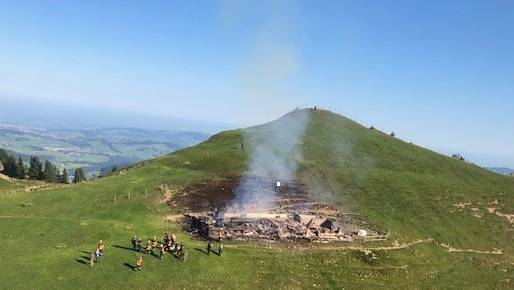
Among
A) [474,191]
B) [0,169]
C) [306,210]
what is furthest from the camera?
[0,169]

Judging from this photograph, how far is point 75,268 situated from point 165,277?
29.5ft

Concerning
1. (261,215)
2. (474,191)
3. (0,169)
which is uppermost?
(474,191)

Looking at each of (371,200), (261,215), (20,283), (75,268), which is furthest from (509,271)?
(20,283)

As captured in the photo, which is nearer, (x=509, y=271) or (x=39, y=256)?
(x=39, y=256)

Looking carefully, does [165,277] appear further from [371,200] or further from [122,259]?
[371,200]

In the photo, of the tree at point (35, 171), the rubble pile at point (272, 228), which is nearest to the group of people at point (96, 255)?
the rubble pile at point (272, 228)

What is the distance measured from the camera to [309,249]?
64.1 meters

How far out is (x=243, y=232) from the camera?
65500 mm

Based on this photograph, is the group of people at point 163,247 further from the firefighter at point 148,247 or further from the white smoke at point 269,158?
the white smoke at point 269,158

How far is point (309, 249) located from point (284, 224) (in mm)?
5731

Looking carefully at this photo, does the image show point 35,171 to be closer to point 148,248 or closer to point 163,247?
point 148,248

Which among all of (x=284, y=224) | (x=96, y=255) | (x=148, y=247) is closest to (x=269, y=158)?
(x=284, y=224)

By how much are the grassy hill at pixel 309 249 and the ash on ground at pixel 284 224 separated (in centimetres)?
254

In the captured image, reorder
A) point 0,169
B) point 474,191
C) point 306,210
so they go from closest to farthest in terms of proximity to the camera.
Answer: point 306,210
point 474,191
point 0,169
